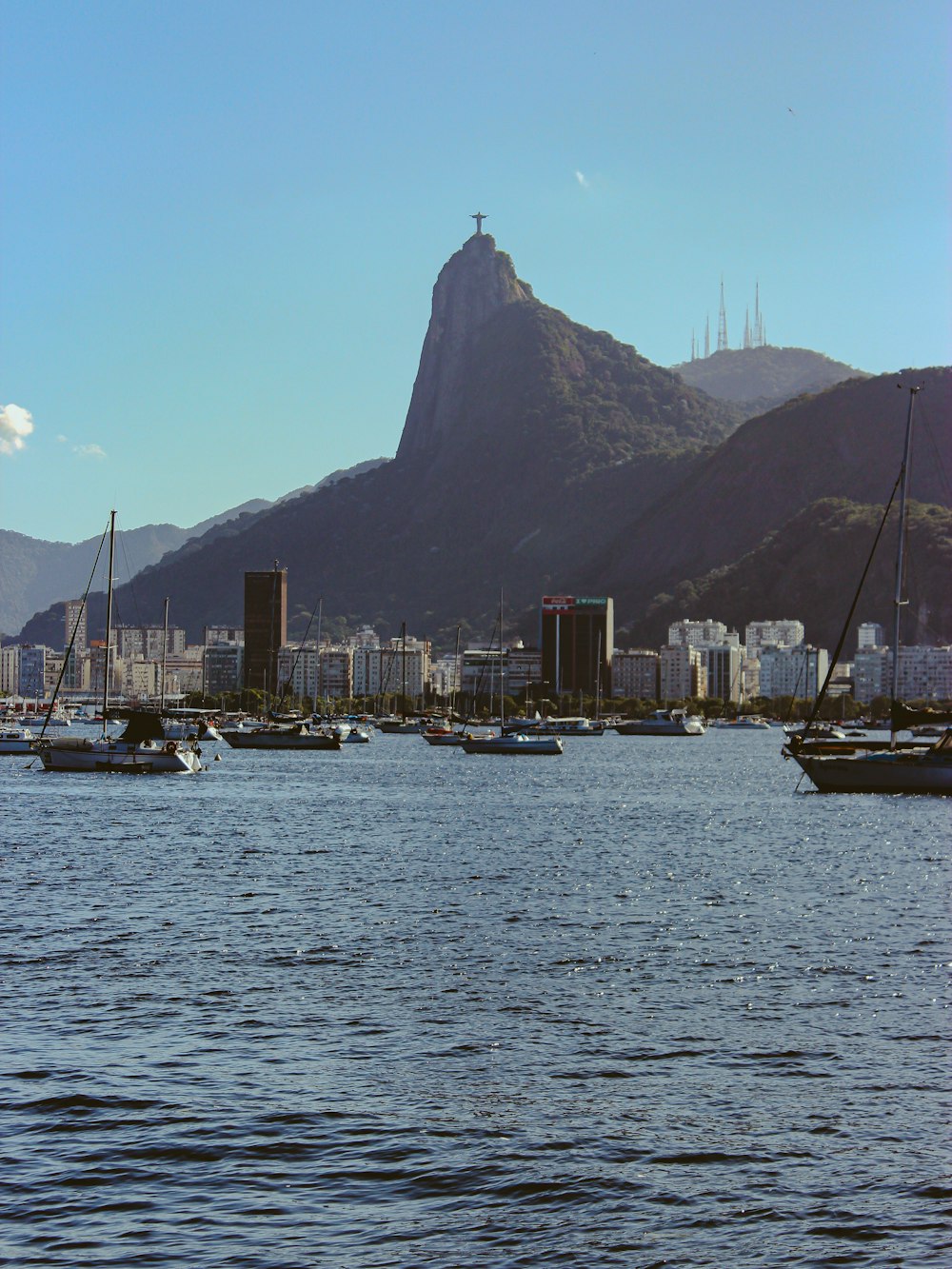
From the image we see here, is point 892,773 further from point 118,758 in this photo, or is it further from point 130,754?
point 118,758

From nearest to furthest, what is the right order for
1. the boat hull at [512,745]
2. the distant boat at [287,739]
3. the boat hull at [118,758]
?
the boat hull at [118,758], the boat hull at [512,745], the distant boat at [287,739]

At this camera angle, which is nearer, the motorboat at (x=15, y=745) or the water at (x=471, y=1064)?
the water at (x=471, y=1064)

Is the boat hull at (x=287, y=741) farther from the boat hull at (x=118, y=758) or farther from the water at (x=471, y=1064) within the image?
the water at (x=471, y=1064)

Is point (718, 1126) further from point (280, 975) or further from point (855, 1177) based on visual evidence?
point (280, 975)


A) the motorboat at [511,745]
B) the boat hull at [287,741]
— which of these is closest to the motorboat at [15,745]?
the boat hull at [287,741]

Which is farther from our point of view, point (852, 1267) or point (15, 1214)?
point (15, 1214)

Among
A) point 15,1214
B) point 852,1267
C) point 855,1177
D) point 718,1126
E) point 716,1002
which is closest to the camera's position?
point 852,1267

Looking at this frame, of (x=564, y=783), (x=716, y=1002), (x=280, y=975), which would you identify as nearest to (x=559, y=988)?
(x=716, y=1002)

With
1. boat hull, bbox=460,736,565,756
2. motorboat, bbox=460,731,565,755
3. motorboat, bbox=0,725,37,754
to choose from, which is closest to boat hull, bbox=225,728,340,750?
boat hull, bbox=460,736,565,756

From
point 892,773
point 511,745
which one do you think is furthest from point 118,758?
point 511,745
